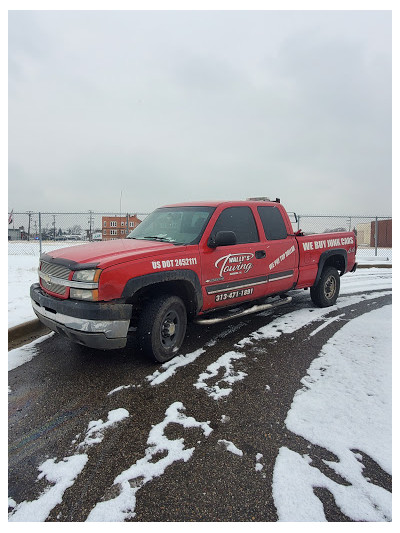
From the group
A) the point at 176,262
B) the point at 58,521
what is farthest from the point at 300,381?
the point at 58,521

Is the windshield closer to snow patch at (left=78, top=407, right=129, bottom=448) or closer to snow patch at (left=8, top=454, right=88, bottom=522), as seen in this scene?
snow patch at (left=78, top=407, right=129, bottom=448)

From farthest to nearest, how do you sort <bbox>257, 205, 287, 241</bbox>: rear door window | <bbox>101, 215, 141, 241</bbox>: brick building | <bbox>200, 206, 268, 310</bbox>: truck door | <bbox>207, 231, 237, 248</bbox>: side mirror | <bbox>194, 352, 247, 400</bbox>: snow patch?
<bbox>101, 215, 141, 241</bbox>: brick building < <bbox>257, 205, 287, 241</bbox>: rear door window < <bbox>200, 206, 268, 310</bbox>: truck door < <bbox>207, 231, 237, 248</bbox>: side mirror < <bbox>194, 352, 247, 400</bbox>: snow patch

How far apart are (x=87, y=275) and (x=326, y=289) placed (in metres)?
4.88

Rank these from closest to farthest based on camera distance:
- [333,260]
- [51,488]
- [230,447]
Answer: [51,488] < [230,447] < [333,260]

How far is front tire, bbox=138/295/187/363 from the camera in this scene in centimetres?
352

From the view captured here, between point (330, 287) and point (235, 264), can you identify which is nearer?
point (235, 264)

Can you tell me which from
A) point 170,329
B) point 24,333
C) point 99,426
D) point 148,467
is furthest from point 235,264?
point 24,333

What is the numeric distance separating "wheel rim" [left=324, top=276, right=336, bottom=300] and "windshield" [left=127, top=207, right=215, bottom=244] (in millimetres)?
3252

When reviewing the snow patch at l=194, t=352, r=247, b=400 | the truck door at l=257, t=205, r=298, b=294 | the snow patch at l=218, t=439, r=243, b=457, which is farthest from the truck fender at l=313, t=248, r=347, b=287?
the snow patch at l=218, t=439, r=243, b=457

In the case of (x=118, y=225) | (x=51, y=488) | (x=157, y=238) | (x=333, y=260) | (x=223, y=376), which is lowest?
(x=51, y=488)

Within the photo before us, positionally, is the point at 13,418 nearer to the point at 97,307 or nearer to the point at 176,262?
the point at 97,307

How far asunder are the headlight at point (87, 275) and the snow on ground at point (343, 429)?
2.17 metres

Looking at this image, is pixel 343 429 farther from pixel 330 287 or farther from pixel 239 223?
pixel 330 287

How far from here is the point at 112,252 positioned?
3551mm
